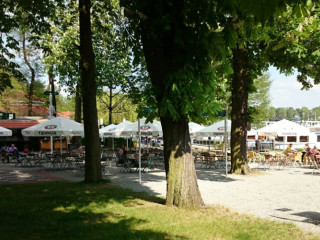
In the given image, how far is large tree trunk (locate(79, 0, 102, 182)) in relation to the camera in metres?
13.4

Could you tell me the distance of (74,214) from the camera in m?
7.98

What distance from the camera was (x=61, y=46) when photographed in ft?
91.8

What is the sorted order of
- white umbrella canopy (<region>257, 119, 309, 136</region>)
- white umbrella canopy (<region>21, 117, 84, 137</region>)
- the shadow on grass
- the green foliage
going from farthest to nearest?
white umbrella canopy (<region>257, 119, 309, 136</region>)
white umbrella canopy (<region>21, 117, 84, 137</region>)
the green foliage
the shadow on grass

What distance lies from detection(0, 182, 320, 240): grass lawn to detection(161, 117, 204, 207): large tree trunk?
31 centimetres

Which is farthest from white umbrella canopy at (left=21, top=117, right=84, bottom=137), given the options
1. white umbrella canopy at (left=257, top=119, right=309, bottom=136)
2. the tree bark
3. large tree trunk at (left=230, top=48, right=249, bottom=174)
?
the tree bark

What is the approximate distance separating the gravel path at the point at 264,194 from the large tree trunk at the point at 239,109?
84cm

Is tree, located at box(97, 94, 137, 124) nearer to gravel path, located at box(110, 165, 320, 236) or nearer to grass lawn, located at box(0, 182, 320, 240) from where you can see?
gravel path, located at box(110, 165, 320, 236)

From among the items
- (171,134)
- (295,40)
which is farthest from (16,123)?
(171,134)

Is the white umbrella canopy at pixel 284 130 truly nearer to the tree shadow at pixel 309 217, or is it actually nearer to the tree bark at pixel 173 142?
the tree shadow at pixel 309 217

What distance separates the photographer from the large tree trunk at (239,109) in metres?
16.5

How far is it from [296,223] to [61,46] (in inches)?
956

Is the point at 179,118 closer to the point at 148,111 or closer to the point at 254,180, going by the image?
the point at 148,111

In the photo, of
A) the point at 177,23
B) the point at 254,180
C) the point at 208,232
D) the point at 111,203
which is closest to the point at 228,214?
the point at 208,232

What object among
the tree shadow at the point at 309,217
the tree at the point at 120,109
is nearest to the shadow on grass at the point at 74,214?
the tree shadow at the point at 309,217
